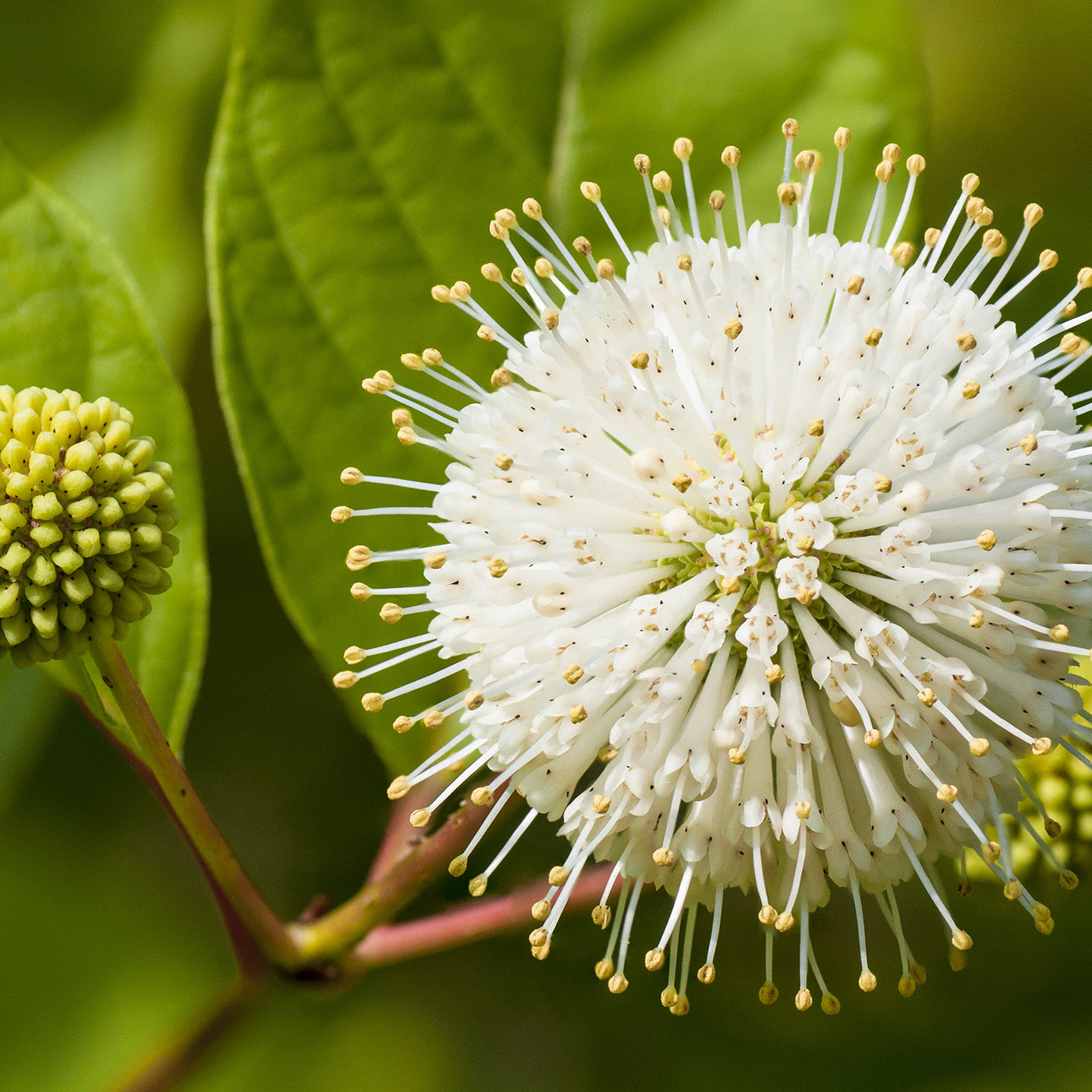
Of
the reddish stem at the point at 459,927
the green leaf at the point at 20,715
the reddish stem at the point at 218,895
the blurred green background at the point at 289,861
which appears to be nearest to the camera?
the reddish stem at the point at 218,895

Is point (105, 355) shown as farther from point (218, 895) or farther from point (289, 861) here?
point (289, 861)

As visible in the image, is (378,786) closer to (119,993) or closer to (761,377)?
(119,993)

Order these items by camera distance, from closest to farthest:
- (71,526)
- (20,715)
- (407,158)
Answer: (71,526)
(407,158)
(20,715)

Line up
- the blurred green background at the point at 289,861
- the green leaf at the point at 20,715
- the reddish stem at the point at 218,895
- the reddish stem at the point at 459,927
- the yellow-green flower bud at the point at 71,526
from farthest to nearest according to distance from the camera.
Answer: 1. the blurred green background at the point at 289,861
2. the green leaf at the point at 20,715
3. the reddish stem at the point at 459,927
4. the reddish stem at the point at 218,895
5. the yellow-green flower bud at the point at 71,526

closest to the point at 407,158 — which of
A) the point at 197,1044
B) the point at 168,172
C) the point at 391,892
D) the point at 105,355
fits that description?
the point at 105,355

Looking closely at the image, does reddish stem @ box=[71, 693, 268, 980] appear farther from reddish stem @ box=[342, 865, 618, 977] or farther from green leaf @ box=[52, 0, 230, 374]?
green leaf @ box=[52, 0, 230, 374]

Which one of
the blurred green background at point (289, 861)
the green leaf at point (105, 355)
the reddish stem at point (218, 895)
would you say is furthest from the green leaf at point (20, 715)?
the reddish stem at point (218, 895)

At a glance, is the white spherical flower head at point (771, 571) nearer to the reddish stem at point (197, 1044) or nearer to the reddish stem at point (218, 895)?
the reddish stem at point (218, 895)
